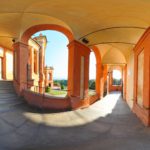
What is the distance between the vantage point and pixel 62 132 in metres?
4.81

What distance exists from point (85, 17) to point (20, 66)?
14.7 ft

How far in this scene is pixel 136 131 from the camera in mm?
5000

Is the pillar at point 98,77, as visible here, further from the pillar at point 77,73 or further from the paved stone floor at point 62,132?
the paved stone floor at point 62,132

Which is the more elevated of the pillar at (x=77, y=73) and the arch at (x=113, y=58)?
the arch at (x=113, y=58)

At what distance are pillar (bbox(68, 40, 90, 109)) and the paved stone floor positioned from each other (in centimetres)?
163

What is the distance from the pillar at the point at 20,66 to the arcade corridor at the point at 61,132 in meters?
1.58

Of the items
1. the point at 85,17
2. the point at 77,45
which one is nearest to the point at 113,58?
the point at 77,45

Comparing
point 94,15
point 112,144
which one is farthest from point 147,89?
point 94,15

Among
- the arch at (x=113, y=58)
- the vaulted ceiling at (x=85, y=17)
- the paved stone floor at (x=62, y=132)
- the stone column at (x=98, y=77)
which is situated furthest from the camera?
the stone column at (x=98, y=77)

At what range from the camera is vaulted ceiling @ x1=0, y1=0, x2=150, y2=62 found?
497cm

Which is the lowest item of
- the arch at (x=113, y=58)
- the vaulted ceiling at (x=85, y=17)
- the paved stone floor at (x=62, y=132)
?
the paved stone floor at (x=62, y=132)

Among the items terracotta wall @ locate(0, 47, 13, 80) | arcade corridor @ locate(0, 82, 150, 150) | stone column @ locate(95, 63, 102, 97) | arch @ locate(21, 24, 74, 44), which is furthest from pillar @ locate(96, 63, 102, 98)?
terracotta wall @ locate(0, 47, 13, 80)

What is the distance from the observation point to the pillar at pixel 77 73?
25.9 feet

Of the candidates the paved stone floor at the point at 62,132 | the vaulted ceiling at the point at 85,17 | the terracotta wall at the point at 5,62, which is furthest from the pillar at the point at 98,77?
the terracotta wall at the point at 5,62
